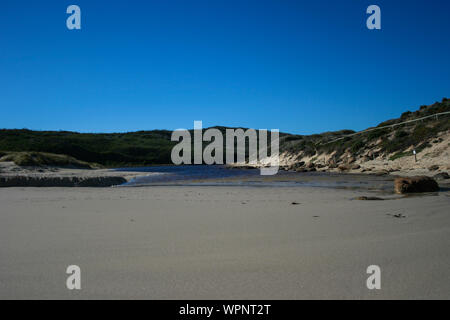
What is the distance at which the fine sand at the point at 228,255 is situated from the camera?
2.23 m

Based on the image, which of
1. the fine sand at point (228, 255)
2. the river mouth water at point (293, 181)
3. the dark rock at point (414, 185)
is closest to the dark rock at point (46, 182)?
the river mouth water at point (293, 181)

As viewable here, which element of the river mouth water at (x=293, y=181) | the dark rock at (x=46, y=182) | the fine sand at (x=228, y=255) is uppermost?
the dark rock at (x=46, y=182)

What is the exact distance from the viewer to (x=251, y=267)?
2676mm

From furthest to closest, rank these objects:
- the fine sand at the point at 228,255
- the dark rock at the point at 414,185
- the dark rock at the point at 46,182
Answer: the dark rock at the point at 46,182, the dark rock at the point at 414,185, the fine sand at the point at 228,255

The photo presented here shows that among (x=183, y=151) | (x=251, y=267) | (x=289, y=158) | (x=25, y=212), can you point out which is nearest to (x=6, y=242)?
(x=25, y=212)

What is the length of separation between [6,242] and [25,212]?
2.50m

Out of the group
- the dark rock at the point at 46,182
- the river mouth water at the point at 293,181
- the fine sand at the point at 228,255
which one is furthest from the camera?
the dark rock at the point at 46,182

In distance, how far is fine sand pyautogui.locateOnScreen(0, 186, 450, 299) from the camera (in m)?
2.23

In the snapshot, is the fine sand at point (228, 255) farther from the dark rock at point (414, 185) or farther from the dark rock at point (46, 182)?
the dark rock at point (46, 182)

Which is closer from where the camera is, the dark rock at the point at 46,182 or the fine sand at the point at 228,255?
the fine sand at the point at 228,255

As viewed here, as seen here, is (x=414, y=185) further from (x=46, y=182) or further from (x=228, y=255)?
(x=46, y=182)

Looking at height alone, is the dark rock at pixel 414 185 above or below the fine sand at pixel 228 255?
above

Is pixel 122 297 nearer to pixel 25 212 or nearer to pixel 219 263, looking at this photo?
pixel 219 263

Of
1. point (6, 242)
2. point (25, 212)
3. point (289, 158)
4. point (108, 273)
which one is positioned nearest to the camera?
point (108, 273)
